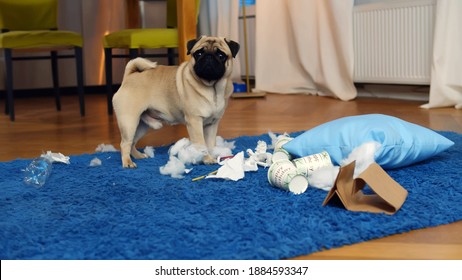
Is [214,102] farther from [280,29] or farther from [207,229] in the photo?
[280,29]

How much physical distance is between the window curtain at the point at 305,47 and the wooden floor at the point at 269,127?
0.19 m

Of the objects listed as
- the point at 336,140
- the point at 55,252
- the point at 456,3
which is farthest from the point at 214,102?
the point at 456,3

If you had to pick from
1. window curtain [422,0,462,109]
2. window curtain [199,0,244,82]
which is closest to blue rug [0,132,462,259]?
window curtain [422,0,462,109]

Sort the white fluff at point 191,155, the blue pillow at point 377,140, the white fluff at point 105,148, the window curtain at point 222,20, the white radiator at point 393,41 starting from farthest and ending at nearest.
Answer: the window curtain at point 222,20
the white radiator at point 393,41
the white fluff at point 105,148
the white fluff at point 191,155
the blue pillow at point 377,140

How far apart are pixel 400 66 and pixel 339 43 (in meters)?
0.52

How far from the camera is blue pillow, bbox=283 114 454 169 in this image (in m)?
1.77

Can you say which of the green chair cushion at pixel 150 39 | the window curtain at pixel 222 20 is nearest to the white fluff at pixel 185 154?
the green chair cushion at pixel 150 39

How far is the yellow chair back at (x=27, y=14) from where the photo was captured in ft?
14.4

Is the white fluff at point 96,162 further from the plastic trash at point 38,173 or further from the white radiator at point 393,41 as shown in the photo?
the white radiator at point 393,41

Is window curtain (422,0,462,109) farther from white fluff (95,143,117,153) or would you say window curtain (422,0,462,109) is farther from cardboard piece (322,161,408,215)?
cardboard piece (322,161,408,215)

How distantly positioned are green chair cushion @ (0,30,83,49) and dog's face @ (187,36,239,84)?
1.92 meters

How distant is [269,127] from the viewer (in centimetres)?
293

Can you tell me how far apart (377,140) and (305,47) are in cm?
292

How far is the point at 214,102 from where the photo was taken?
7.02 feet
